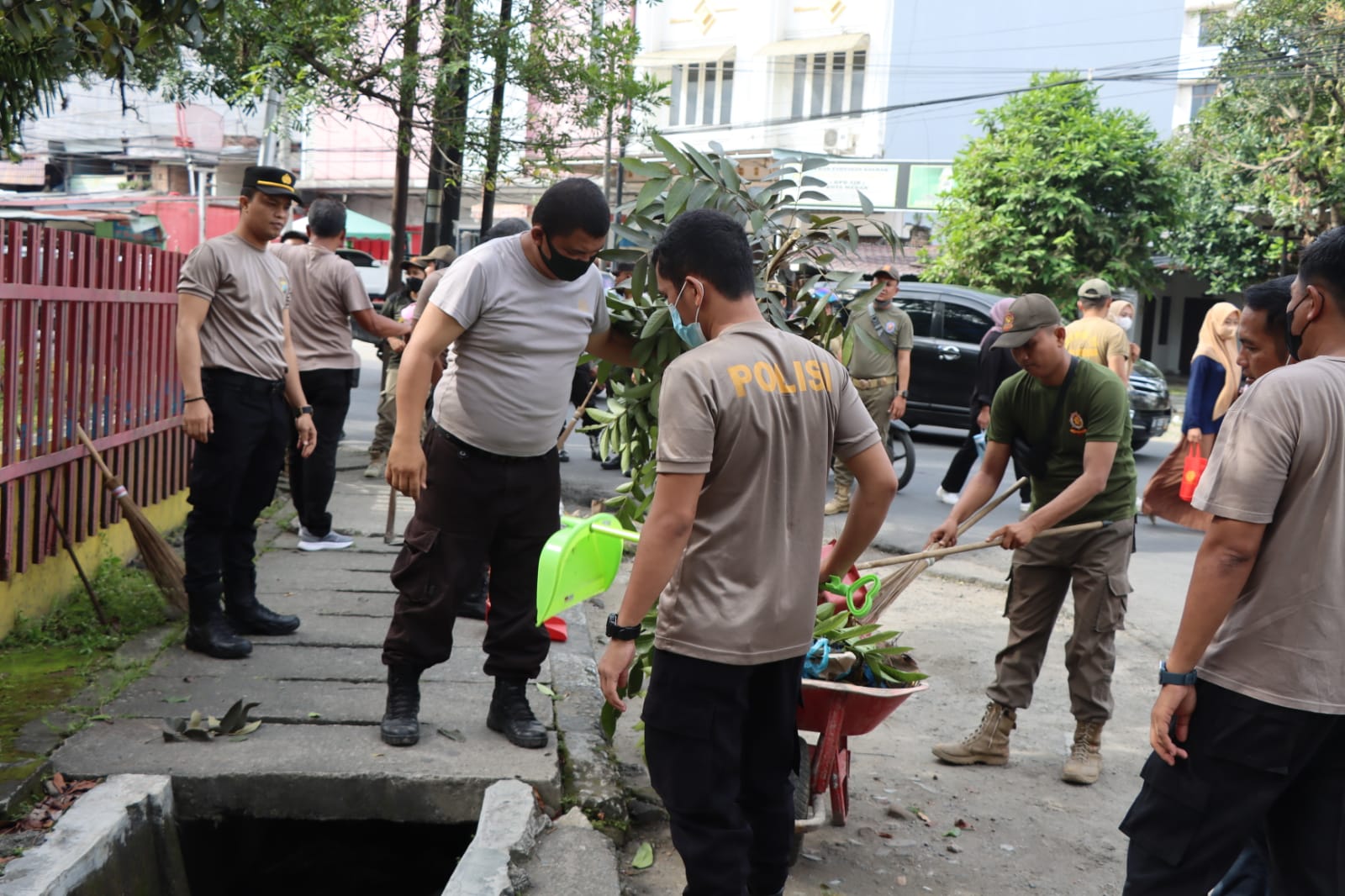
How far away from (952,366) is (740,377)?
11781mm

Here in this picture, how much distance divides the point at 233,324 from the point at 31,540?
1.19 metres

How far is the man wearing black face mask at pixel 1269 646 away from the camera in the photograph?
8.14 ft

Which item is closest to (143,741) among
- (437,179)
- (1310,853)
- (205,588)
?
(205,588)

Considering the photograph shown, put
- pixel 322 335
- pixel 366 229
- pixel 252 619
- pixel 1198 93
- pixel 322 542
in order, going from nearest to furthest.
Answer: pixel 252 619 < pixel 322 335 < pixel 322 542 < pixel 366 229 < pixel 1198 93

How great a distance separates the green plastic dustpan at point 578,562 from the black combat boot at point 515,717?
102cm

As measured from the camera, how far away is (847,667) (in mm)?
3727

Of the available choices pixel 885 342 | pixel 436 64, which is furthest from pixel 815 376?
pixel 436 64

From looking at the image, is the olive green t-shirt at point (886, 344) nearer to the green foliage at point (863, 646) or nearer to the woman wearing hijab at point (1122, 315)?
the woman wearing hijab at point (1122, 315)

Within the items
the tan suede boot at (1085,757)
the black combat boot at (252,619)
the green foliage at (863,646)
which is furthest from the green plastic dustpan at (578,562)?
the black combat boot at (252,619)

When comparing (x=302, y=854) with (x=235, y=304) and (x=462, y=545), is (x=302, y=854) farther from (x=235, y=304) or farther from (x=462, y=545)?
(x=235, y=304)

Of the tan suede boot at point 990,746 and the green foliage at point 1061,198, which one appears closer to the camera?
the tan suede boot at point 990,746

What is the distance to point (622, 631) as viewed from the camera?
2779 millimetres

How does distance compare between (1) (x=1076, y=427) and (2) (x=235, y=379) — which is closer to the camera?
(1) (x=1076, y=427)

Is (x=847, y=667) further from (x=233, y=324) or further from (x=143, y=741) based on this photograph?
(x=233, y=324)
